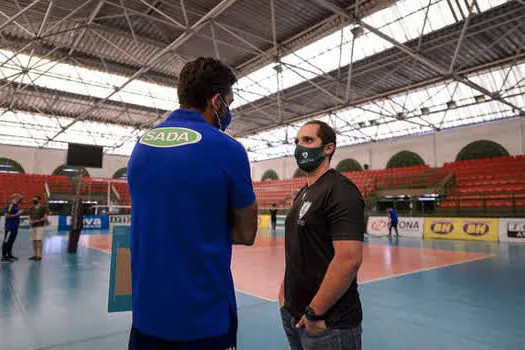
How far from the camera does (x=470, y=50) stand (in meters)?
15.6

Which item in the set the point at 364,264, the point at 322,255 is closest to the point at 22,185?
the point at 364,264

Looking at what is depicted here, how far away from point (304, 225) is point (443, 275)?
6.98 meters

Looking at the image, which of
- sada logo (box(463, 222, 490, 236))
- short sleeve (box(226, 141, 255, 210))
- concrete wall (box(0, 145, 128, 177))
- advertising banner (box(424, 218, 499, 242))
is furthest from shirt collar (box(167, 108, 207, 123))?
concrete wall (box(0, 145, 128, 177))

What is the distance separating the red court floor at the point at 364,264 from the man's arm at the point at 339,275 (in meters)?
4.18

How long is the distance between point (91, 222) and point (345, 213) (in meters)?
23.1

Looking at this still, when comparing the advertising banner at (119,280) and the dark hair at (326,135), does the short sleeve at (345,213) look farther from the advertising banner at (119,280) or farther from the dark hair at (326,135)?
the advertising banner at (119,280)

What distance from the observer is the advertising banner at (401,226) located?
690 inches

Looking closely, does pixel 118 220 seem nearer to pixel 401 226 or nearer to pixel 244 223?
pixel 401 226

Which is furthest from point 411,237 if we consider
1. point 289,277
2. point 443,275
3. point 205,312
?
point 205,312

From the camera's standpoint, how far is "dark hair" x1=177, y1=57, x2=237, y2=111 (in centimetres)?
132

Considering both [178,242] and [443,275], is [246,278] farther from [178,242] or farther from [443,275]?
[178,242]

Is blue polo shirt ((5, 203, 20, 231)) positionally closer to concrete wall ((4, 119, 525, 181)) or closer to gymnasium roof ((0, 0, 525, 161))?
gymnasium roof ((0, 0, 525, 161))

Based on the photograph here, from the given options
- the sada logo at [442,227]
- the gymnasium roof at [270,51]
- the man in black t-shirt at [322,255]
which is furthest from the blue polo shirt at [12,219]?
the sada logo at [442,227]

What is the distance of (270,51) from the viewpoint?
49.6 ft
